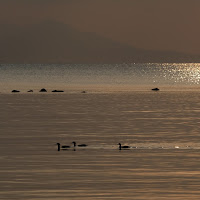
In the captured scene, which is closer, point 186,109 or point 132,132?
point 132,132

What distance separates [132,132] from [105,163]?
16.7 m

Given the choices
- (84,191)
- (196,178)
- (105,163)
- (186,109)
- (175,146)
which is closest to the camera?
(84,191)

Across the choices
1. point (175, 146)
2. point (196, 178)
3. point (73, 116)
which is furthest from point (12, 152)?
point (73, 116)

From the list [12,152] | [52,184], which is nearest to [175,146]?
[12,152]

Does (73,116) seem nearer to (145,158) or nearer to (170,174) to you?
(145,158)

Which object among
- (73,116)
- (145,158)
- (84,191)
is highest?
(73,116)

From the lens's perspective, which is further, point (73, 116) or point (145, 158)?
point (73, 116)

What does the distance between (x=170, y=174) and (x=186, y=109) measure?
155ft

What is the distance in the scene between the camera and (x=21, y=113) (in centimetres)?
7581

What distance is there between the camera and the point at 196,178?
35906 mm

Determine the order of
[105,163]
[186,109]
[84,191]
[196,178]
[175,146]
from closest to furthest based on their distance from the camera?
1. [84,191]
2. [196,178]
3. [105,163]
4. [175,146]
5. [186,109]

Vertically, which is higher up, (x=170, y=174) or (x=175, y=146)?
(x=175, y=146)

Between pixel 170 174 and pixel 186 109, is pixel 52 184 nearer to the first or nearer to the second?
pixel 170 174

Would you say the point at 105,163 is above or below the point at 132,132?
below
